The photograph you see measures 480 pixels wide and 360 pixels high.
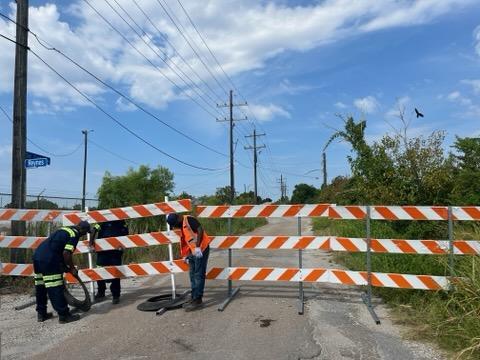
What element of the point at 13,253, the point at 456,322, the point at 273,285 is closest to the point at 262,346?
the point at 456,322

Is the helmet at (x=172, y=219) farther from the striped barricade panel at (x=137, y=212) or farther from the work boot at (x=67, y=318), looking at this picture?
the work boot at (x=67, y=318)

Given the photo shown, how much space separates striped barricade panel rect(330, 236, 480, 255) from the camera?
7918 mm

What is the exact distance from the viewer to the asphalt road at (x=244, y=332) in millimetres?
6246

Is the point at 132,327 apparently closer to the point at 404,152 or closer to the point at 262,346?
the point at 262,346

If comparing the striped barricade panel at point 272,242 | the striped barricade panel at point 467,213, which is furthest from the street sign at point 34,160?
the striped barricade panel at point 467,213

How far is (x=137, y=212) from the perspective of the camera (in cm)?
947

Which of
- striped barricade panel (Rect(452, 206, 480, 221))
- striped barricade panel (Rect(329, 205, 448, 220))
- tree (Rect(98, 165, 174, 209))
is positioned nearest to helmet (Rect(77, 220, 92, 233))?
striped barricade panel (Rect(329, 205, 448, 220))

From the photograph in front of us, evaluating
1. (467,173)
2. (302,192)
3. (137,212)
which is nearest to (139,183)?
(467,173)

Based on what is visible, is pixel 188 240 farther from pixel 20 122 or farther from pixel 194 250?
pixel 20 122

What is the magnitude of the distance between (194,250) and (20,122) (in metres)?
6.23

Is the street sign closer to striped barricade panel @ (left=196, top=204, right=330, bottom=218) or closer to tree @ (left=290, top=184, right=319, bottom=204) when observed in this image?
striped barricade panel @ (left=196, top=204, right=330, bottom=218)

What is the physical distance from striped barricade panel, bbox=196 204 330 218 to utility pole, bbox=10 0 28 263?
5.09m

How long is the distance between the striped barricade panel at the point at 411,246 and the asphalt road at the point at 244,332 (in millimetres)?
1051

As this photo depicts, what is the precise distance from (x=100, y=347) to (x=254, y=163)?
56329 mm
